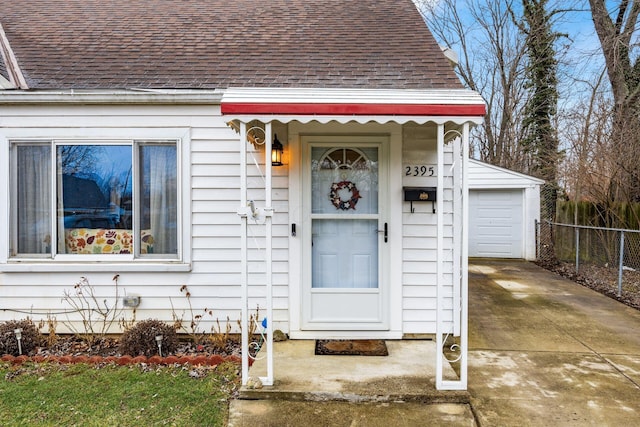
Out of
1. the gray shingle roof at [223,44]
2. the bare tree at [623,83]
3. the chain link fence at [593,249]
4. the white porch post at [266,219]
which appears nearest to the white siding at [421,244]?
the gray shingle roof at [223,44]

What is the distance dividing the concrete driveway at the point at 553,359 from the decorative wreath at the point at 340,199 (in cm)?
201

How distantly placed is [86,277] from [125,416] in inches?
81.0

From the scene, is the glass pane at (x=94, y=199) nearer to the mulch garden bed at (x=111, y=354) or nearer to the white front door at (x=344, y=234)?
the mulch garden bed at (x=111, y=354)

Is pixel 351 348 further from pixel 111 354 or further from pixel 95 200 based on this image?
pixel 95 200

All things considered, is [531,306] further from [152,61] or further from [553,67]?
[553,67]

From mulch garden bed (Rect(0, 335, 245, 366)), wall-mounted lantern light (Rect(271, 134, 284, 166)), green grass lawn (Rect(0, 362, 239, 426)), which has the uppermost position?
wall-mounted lantern light (Rect(271, 134, 284, 166))

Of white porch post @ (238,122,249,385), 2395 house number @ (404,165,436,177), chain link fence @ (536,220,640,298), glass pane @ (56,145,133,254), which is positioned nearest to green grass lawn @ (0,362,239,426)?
white porch post @ (238,122,249,385)

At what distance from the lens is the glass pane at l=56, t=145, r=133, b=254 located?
4.40 meters

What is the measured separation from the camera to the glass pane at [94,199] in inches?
173

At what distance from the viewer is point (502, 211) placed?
1053cm

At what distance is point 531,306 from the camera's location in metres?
5.90

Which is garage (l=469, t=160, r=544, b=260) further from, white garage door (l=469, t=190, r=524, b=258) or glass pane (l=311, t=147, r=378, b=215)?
glass pane (l=311, t=147, r=378, b=215)

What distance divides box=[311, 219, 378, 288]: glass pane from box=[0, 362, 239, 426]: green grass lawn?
138 cm

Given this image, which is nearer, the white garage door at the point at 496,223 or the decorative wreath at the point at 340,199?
the decorative wreath at the point at 340,199
